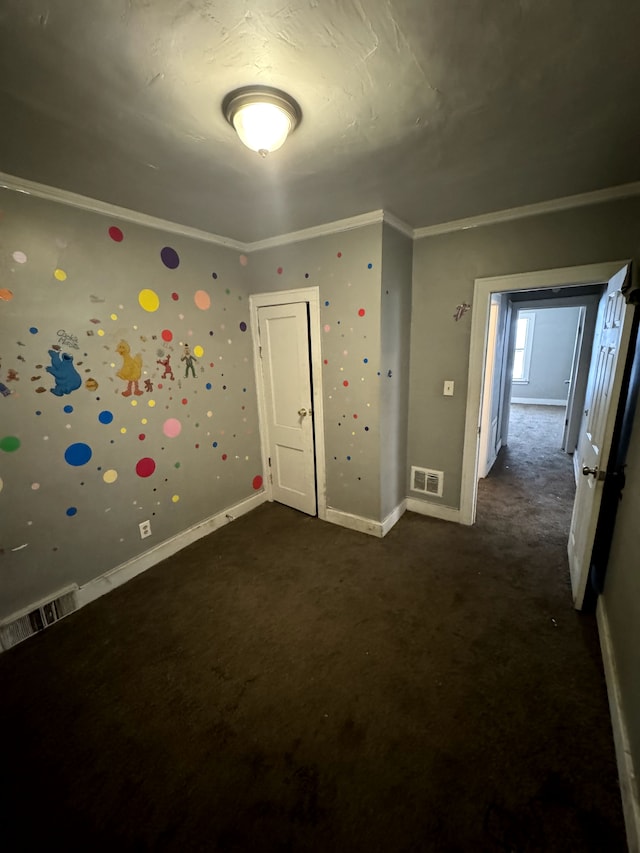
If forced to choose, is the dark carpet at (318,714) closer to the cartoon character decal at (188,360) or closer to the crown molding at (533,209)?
the cartoon character decal at (188,360)

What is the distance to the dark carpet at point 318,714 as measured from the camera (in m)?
1.18

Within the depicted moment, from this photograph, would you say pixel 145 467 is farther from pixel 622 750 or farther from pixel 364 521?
pixel 622 750

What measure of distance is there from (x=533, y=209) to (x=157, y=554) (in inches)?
142

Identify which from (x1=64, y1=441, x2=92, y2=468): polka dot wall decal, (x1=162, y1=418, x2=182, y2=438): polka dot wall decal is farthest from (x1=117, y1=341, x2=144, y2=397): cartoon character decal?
(x1=64, y1=441, x2=92, y2=468): polka dot wall decal

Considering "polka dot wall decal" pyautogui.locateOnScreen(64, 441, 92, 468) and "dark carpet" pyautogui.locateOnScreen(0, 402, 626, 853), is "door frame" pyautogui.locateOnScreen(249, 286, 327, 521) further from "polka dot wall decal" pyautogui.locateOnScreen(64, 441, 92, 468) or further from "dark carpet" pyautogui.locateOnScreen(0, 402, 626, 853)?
"polka dot wall decal" pyautogui.locateOnScreen(64, 441, 92, 468)

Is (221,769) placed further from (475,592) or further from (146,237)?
(146,237)

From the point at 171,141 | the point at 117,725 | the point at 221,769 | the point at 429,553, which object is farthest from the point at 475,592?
the point at 171,141

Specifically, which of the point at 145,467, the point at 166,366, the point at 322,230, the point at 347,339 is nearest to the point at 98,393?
Result: the point at 166,366

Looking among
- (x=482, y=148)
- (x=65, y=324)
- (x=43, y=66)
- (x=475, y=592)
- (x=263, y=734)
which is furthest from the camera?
(x=475, y=592)

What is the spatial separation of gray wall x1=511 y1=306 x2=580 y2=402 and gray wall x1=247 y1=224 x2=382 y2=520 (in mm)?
7030

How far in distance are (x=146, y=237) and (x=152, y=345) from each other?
72cm

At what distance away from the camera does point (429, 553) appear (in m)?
2.64

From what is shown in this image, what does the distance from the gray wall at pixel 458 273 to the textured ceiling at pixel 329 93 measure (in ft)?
0.90

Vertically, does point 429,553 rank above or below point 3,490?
below
